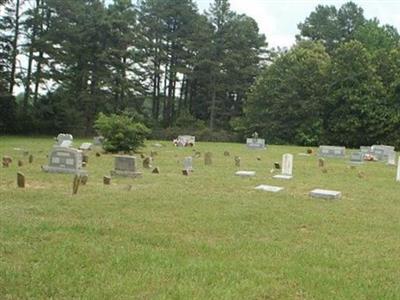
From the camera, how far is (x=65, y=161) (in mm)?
14555

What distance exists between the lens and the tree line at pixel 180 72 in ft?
123

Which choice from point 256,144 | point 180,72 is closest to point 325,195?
point 256,144

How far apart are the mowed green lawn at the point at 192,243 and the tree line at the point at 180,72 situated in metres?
23.9

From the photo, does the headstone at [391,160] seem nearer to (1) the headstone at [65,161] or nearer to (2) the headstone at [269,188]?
(2) the headstone at [269,188]

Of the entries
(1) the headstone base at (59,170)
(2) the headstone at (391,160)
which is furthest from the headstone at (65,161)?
(2) the headstone at (391,160)

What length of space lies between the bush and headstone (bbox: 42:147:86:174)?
775 cm

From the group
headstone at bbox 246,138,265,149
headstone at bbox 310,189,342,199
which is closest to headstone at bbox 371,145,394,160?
headstone at bbox 246,138,265,149

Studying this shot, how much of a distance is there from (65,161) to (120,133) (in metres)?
7.92

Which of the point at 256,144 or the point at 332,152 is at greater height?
the point at 256,144

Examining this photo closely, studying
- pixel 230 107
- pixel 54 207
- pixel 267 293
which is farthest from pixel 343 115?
pixel 267 293

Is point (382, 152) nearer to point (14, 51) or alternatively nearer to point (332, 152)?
point (332, 152)

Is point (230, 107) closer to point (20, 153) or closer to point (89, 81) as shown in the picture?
point (89, 81)

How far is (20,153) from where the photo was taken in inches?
818

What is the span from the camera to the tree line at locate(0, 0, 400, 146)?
37.4 m
